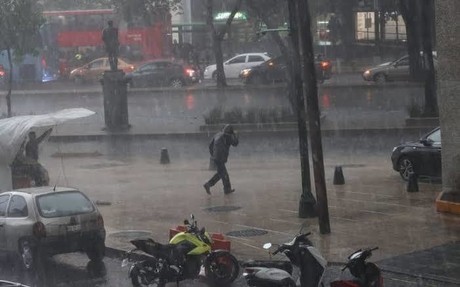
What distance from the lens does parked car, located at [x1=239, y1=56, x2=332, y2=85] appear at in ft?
155

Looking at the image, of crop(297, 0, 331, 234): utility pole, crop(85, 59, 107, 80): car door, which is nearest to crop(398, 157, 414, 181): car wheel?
crop(297, 0, 331, 234): utility pole

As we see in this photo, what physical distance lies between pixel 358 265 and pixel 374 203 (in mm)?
8111

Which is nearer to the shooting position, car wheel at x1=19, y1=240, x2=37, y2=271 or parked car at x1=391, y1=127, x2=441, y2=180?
car wheel at x1=19, y1=240, x2=37, y2=271

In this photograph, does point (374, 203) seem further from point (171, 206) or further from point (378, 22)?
point (378, 22)

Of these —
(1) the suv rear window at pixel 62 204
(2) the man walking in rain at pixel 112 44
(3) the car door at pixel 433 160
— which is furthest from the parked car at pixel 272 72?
(1) the suv rear window at pixel 62 204

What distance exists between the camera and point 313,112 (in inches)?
641

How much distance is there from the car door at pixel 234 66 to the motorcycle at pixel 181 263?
40200mm

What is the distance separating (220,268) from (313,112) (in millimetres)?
4103

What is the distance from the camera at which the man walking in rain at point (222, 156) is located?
21031 millimetres

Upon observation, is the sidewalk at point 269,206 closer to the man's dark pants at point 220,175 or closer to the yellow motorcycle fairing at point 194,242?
the man's dark pants at point 220,175

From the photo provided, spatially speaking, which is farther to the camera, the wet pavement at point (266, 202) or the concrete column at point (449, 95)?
the concrete column at point (449, 95)

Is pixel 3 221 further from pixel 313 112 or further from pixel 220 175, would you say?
pixel 220 175

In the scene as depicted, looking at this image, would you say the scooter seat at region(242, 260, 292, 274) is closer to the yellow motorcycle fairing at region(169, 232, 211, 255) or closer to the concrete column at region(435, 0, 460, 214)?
the yellow motorcycle fairing at region(169, 232, 211, 255)

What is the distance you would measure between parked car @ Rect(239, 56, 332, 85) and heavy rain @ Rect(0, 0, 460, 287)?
8 cm
